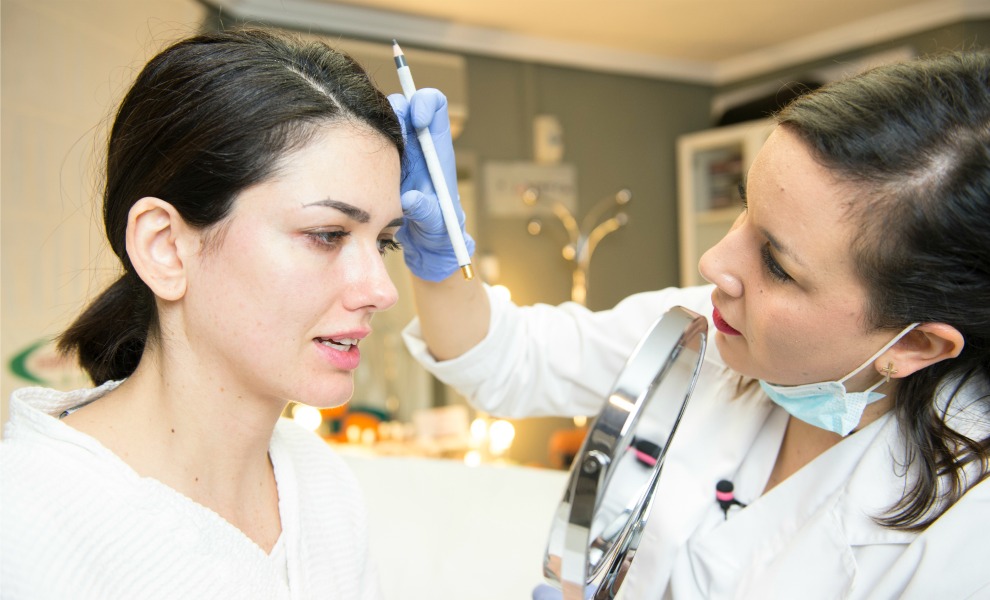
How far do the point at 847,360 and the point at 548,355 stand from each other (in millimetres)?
562

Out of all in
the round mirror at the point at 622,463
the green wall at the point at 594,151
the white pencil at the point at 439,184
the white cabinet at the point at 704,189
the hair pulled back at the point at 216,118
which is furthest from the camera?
the white cabinet at the point at 704,189

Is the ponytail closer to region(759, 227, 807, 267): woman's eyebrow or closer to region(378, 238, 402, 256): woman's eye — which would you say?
region(378, 238, 402, 256): woman's eye

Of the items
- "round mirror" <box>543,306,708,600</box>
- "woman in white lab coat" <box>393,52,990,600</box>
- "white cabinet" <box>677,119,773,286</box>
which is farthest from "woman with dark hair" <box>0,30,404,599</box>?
"white cabinet" <box>677,119,773,286</box>

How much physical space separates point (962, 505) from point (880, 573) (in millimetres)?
150

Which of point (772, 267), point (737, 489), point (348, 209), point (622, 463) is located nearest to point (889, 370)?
point (772, 267)

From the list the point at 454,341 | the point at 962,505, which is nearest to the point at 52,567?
the point at 454,341

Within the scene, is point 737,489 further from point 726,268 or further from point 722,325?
point 726,268

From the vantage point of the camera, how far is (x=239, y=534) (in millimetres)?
980

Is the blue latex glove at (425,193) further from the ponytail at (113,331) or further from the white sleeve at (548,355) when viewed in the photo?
the ponytail at (113,331)

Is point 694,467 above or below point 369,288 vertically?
below

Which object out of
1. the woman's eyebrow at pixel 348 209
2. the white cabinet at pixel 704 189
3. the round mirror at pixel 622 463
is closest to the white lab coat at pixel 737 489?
the round mirror at pixel 622 463

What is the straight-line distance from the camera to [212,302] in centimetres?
93

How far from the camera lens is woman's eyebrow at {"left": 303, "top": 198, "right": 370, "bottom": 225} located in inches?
35.9

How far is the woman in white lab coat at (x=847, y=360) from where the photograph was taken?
0.92m
